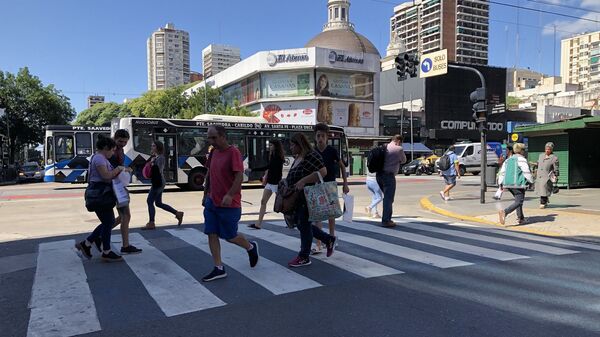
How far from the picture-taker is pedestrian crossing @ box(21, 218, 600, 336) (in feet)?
14.3

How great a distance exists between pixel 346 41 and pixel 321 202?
65.3 metres

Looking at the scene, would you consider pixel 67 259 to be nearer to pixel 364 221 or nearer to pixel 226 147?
pixel 226 147

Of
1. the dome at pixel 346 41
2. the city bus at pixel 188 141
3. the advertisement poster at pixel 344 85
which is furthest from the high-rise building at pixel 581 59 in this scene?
the city bus at pixel 188 141

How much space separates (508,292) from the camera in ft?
15.7

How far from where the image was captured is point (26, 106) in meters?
46.2

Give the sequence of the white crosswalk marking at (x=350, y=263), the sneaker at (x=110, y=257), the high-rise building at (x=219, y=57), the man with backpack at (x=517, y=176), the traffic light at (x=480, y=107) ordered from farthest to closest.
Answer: the high-rise building at (x=219, y=57)
the traffic light at (x=480, y=107)
the man with backpack at (x=517, y=176)
the sneaker at (x=110, y=257)
the white crosswalk marking at (x=350, y=263)

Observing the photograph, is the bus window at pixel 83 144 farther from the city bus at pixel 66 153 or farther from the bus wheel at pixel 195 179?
the bus wheel at pixel 195 179

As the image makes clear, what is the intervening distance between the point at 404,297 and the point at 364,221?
537cm

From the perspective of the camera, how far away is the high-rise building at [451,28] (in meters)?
153

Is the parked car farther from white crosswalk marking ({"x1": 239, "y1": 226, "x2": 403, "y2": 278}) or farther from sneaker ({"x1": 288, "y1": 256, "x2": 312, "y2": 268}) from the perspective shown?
sneaker ({"x1": 288, "y1": 256, "x2": 312, "y2": 268})

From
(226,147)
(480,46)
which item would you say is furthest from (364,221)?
(480,46)

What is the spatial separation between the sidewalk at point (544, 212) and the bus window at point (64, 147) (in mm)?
17237

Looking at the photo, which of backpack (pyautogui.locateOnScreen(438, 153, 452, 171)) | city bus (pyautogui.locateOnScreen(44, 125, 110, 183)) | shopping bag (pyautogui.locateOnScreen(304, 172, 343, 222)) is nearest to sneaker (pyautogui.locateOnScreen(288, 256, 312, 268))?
shopping bag (pyautogui.locateOnScreen(304, 172, 343, 222))

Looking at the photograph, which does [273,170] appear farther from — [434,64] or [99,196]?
[434,64]
